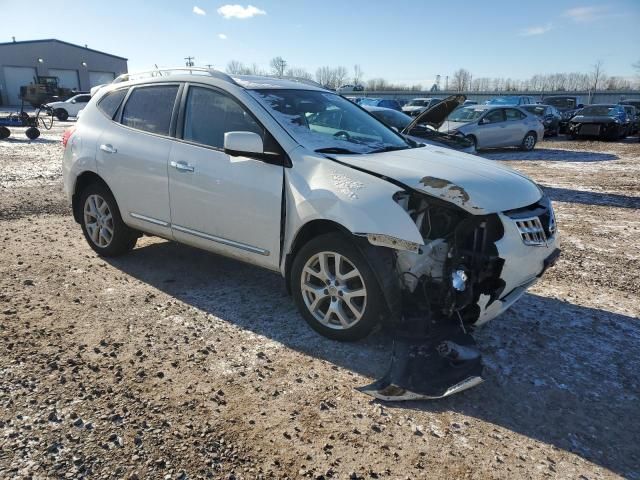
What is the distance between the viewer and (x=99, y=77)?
58094 millimetres

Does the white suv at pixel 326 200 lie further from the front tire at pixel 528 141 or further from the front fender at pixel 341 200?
the front tire at pixel 528 141

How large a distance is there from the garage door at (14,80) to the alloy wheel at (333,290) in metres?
58.7

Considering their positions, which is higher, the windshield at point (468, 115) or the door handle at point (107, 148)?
the windshield at point (468, 115)

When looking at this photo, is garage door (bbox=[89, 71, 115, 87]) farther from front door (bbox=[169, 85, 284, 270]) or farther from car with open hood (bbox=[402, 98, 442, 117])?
front door (bbox=[169, 85, 284, 270])

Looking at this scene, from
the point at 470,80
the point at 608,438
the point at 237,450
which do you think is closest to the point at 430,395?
the point at 608,438

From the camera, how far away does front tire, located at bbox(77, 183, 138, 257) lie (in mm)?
4945

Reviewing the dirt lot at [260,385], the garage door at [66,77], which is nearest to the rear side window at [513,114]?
the dirt lot at [260,385]

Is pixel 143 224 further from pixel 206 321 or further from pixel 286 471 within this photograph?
pixel 286 471

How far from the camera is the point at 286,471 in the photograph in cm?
233

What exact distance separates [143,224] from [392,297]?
8.83 ft

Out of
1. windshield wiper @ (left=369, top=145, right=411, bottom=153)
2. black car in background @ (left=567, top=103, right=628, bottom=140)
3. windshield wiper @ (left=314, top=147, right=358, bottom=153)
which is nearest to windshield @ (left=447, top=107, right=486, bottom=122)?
black car in background @ (left=567, top=103, right=628, bottom=140)

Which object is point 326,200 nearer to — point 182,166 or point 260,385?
point 260,385

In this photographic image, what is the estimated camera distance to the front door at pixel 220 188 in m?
3.66

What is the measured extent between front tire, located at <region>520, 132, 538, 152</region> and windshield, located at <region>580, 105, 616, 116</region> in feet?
20.8
